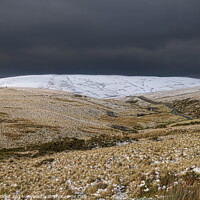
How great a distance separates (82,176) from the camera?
15.1 m

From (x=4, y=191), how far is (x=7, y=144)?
86.0ft

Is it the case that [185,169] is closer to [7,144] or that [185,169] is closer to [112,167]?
[112,167]

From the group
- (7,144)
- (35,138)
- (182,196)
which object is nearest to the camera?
(182,196)

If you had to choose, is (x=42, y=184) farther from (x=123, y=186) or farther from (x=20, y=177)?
(x=123, y=186)

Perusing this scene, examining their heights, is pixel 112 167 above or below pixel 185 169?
below

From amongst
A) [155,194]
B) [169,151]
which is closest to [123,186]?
[155,194]

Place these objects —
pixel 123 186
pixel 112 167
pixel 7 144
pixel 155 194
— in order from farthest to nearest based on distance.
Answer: pixel 7 144 < pixel 112 167 < pixel 123 186 < pixel 155 194

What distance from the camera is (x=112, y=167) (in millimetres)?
16203

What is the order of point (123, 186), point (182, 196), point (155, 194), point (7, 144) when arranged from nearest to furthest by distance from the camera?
point (182, 196), point (155, 194), point (123, 186), point (7, 144)

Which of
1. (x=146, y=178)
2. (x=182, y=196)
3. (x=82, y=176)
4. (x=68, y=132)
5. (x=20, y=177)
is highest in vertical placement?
(x=182, y=196)

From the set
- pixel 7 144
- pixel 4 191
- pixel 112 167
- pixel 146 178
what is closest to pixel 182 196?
pixel 146 178

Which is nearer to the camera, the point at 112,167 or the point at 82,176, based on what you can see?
the point at 82,176

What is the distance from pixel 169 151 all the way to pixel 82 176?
345 inches

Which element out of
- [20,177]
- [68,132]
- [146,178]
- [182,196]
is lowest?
[68,132]
